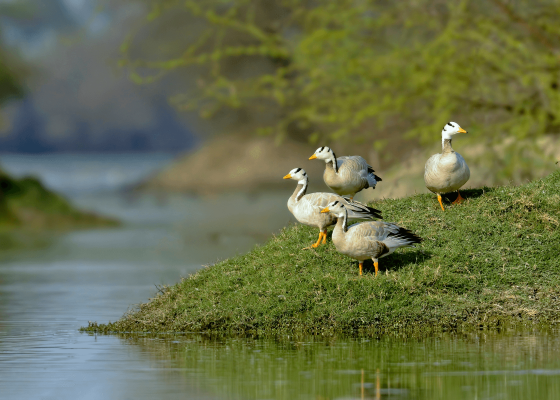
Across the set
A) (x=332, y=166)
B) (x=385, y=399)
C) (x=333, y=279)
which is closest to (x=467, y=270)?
(x=333, y=279)

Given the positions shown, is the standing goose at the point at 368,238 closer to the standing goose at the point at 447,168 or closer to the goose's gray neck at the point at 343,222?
the goose's gray neck at the point at 343,222

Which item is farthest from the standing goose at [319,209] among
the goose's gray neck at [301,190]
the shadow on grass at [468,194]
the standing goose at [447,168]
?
the shadow on grass at [468,194]

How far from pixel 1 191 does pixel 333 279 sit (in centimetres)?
1974

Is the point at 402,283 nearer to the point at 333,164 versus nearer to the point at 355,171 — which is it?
the point at 355,171

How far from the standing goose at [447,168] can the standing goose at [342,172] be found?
1.23 metres

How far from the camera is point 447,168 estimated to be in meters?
12.5

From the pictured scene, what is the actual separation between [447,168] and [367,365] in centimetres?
591

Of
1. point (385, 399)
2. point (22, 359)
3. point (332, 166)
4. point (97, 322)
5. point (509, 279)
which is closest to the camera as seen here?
point (385, 399)

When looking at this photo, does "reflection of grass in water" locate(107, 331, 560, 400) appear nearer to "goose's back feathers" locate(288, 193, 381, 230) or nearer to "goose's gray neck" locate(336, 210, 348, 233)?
"goose's gray neck" locate(336, 210, 348, 233)

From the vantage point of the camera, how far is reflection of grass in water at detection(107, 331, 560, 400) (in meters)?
6.40

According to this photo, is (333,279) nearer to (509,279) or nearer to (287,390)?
(509,279)

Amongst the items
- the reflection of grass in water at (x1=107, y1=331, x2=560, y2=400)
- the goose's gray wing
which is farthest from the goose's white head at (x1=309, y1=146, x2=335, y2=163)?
the reflection of grass in water at (x1=107, y1=331, x2=560, y2=400)

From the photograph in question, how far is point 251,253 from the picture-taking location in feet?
43.1

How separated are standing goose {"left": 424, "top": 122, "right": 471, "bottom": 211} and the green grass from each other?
69 cm
